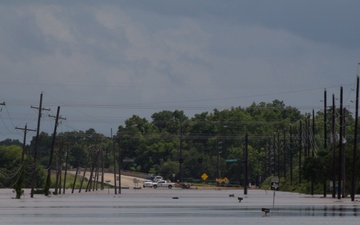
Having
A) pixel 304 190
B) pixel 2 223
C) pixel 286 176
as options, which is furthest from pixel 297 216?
pixel 286 176

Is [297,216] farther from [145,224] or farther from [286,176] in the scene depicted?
[286,176]

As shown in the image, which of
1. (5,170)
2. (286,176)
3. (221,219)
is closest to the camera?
(221,219)

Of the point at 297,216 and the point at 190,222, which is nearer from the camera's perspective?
the point at 190,222

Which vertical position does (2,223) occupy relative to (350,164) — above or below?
below

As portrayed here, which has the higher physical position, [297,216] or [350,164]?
[350,164]

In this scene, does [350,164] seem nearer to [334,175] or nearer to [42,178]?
[334,175]

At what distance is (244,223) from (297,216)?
25.9 ft

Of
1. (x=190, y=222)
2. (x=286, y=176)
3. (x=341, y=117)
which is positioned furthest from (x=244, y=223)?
(x=286, y=176)

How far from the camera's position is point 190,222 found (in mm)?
46062

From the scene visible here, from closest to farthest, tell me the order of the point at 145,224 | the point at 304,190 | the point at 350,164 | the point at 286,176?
the point at 145,224
the point at 350,164
the point at 304,190
the point at 286,176

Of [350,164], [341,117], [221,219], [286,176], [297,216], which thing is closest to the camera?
[221,219]

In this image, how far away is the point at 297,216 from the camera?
52.6m

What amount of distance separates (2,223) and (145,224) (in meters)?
6.35

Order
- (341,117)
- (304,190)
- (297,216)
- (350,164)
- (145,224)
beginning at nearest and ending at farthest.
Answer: (145,224), (297,216), (341,117), (350,164), (304,190)
